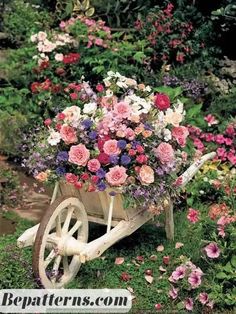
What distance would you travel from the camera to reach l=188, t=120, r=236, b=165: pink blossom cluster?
611 cm

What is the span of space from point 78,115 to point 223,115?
2685mm

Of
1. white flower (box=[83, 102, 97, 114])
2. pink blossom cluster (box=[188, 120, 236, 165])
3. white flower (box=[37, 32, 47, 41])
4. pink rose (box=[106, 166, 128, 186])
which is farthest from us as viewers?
white flower (box=[37, 32, 47, 41])

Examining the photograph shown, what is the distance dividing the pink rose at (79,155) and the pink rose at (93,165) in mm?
33

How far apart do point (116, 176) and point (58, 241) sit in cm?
54

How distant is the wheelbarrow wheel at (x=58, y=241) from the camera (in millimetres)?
3967

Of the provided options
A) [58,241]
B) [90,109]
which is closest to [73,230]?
[58,241]

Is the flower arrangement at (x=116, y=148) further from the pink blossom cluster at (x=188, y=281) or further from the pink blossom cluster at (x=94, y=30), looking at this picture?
the pink blossom cluster at (x=94, y=30)

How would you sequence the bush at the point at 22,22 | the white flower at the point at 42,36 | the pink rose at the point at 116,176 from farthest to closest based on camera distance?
1. the bush at the point at 22,22
2. the white flower at the point at 42,36
3. the pink rose at the point at 116,176

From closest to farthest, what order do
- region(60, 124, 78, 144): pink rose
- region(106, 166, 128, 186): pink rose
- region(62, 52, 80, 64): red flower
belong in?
region(106, 166, 128, 186): pink rose, region(60, 124, 78, 144): pink rose, region(62, 52, 80, 64): red flower

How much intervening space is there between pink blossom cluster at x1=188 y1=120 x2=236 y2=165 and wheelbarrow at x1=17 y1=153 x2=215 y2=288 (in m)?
1.51

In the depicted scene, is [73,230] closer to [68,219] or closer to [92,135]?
[68,219]

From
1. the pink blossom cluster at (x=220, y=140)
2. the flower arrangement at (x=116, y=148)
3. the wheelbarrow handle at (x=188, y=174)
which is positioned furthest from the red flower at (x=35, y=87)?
the wheelbarrow handle at (x=188, y=174)

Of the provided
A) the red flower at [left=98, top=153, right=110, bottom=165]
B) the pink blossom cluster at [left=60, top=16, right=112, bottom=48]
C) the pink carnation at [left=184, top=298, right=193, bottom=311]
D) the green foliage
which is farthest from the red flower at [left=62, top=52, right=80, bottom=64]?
the pink carnation at [left=184, top=298, right=193, bottom=311]

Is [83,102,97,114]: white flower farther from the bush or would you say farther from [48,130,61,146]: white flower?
the bush
